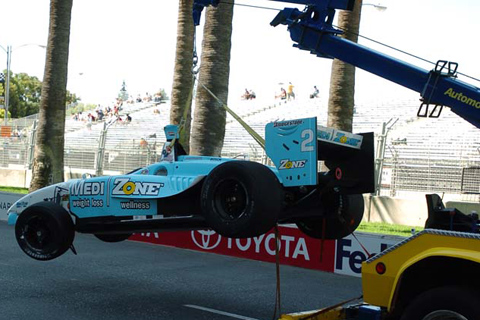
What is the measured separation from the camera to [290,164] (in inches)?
256

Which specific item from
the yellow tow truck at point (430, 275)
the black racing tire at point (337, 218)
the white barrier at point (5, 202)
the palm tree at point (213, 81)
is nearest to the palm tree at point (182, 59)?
Result: the palm tree at point (213, 81)

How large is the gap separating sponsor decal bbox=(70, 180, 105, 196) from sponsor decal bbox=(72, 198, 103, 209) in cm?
8

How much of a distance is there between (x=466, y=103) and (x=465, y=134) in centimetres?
1696

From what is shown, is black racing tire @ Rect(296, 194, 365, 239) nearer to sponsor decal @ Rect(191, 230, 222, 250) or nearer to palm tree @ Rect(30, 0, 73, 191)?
sponsor decal @ Rect(191, 230, 222, 250)

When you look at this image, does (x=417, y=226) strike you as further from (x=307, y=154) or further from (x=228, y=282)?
(x=307, y=154)

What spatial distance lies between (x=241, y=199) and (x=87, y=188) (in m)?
2.56

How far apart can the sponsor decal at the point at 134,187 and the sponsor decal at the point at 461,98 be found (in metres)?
3.34

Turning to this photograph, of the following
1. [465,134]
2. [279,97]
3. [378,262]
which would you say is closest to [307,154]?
[378,262]

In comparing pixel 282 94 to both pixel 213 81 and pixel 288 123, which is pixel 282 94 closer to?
pixel 213 81

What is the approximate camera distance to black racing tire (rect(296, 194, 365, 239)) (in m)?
7.28

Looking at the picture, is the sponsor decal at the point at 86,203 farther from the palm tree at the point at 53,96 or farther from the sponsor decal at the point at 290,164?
the palm tree at the point at 53,96

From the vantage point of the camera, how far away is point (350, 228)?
25.1 ft

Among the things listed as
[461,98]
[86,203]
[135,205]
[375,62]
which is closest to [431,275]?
[461,98]

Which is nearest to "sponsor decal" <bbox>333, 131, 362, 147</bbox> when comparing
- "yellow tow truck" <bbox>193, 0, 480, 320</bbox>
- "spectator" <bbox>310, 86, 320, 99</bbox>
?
"yellow tow truck" <bbox>193, 0, 480, 320</bbox>
